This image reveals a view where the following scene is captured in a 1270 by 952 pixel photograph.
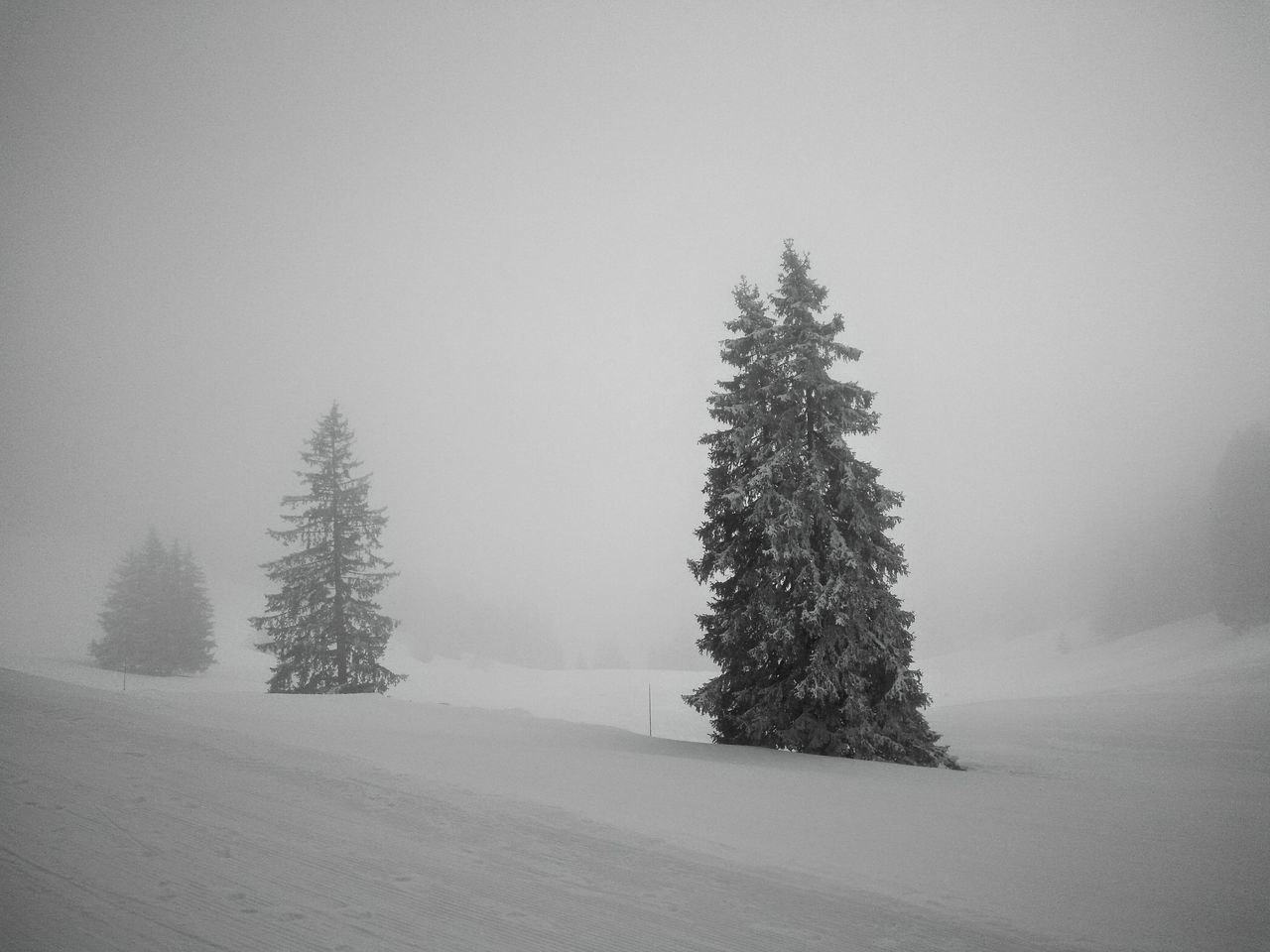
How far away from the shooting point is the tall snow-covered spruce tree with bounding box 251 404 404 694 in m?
20.6

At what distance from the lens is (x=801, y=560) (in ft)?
37.0

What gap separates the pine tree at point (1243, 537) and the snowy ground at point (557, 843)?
119 feet

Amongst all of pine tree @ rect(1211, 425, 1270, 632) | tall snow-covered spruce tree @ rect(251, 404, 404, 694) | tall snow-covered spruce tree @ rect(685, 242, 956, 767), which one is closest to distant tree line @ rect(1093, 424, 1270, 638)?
pine tree @ rect(1211, 425, 1270, 632)

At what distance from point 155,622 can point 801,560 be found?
3978 cm

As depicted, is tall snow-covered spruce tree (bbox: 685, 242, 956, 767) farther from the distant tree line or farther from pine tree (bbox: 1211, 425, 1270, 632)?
the distant tree line

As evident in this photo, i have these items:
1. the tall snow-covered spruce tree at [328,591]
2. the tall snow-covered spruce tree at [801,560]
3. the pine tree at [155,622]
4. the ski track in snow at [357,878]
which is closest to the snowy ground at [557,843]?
the ski track in snow at [357,878]

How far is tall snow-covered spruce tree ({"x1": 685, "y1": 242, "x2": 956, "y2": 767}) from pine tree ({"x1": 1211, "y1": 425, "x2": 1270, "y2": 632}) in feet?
134

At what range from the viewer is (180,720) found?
9.75 metres

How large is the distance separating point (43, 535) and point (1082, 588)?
157 m

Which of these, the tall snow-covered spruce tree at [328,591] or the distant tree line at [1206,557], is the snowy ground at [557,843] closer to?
the tall snow-covered spruce tree at [328,591]

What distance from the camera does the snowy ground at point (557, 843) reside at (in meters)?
4.14

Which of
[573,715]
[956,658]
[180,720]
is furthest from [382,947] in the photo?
[956,658]

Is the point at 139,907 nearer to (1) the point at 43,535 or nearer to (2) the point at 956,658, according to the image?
Result: (2) the point at 956,658

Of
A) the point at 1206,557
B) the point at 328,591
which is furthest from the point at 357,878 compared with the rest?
the point at 1206,557
